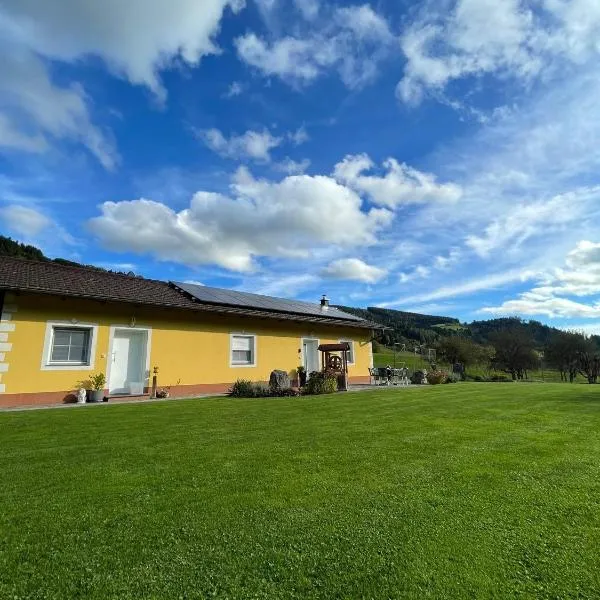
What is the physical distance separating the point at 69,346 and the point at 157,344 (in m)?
2.73

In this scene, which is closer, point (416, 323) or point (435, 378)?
point (435, 378)

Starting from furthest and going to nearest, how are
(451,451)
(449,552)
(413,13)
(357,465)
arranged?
(413,13) → (451,451) → (357,465) → (449,552)

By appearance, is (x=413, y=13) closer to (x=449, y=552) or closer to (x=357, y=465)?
(x=357, y=465)

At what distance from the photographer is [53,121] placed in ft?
37.0

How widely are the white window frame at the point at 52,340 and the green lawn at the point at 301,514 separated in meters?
5.89

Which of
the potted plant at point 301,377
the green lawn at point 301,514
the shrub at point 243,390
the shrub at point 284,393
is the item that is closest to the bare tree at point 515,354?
the potted plant at point 301,377

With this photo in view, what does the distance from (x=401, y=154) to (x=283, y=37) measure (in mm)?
5326

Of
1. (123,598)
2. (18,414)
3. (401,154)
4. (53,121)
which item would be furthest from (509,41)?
(18,414)

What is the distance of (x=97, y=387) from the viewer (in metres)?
11.9

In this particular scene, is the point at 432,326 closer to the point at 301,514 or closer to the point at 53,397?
the point at 53,397

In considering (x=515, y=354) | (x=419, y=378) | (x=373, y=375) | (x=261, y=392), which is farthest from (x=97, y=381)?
(x=515, y=354)

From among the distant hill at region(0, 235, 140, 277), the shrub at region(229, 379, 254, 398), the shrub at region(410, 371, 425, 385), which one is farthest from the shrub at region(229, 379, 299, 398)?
the distant hill at region(0, 235, 140, 277)

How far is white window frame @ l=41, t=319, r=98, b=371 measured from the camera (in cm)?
1144

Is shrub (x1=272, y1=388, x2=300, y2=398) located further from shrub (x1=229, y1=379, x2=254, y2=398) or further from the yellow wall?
the yellow wall
